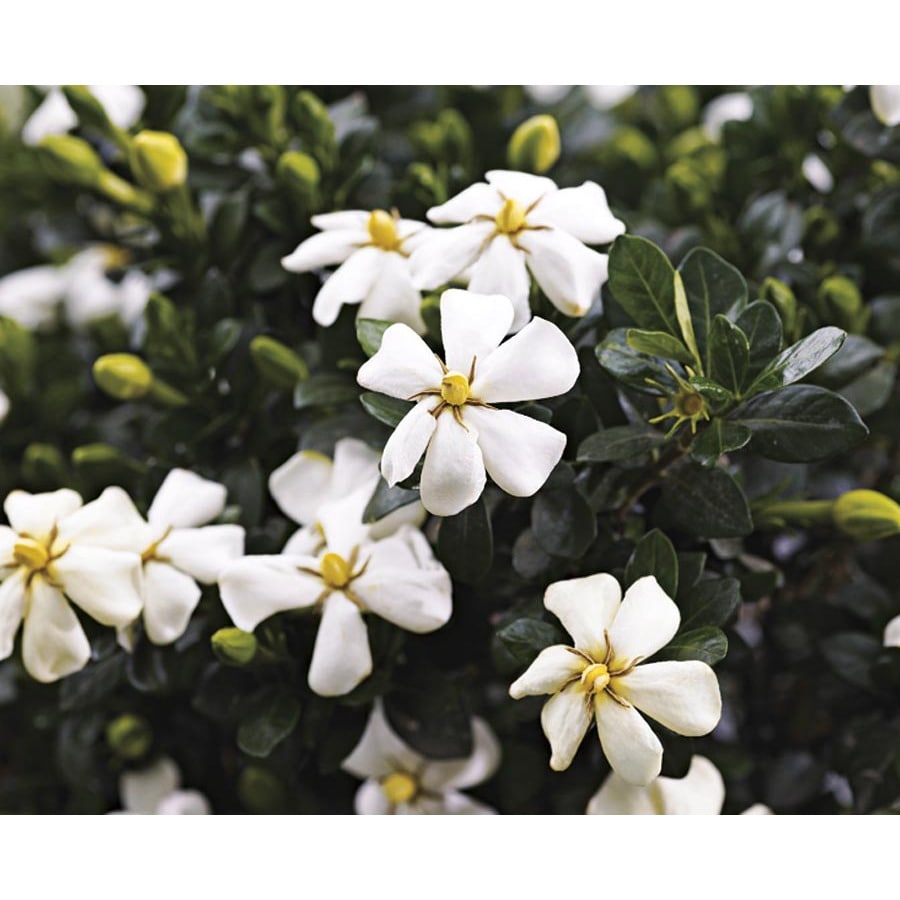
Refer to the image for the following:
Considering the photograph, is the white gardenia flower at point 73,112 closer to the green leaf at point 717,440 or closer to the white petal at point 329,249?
the white petal at point 329,249

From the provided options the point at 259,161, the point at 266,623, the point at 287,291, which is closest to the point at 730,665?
the point at 266,623

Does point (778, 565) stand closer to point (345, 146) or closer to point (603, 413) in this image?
point (603, 413)

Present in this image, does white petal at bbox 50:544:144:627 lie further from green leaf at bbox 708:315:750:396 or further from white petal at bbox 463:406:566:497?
green leaf at bbox 708:315:750:396

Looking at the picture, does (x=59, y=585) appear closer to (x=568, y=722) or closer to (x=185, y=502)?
(x=185, y=502)

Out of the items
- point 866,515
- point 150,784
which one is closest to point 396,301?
point 866,515

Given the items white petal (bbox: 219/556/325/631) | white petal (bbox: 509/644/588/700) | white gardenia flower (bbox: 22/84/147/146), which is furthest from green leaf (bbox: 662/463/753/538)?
white gardenia flower (bbox: 22/84/147/146)

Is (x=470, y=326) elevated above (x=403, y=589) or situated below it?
above
